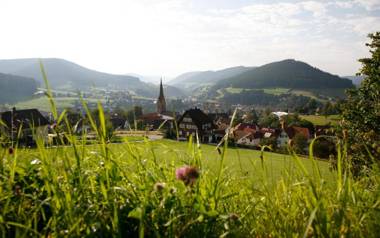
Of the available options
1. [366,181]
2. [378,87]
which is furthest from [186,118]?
[366,181]

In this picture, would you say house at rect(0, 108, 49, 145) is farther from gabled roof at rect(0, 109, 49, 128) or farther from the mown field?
the mown field

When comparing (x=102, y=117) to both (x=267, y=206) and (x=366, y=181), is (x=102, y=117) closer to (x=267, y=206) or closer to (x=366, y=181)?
(x=267, y=206)

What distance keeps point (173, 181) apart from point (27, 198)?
795mm

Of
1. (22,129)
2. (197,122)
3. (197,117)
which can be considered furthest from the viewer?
(197,117)

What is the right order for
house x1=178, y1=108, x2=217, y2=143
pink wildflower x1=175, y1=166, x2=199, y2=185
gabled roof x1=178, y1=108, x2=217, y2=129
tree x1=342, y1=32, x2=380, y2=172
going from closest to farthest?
pink wildflower x1=175, y1=166, x2=199, y2=185 < tree x1=342, y1=32, x2=380, y2=172 < house x1=178, y1=108, x2=217, y2=143 < gabled roof x1=178, y1=108, x2=217, y2=129

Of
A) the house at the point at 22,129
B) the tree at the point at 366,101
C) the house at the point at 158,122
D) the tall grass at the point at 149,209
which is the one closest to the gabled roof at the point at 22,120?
the house at the point at 22,129

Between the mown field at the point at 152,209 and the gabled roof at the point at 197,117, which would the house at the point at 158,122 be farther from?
the gabled roof at the point at 197,117

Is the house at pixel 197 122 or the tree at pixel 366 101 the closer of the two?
the tree at pixel 366 101

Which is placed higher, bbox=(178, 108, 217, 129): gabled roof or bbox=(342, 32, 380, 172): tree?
bbox=(342, 32, 380, 172): tree

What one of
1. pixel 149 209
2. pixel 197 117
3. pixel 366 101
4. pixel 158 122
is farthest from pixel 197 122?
pixel 149 209

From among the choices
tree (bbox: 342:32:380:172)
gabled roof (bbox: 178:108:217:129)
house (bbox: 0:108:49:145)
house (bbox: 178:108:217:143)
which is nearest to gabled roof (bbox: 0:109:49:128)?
house (bbox: 0:108:49:145)

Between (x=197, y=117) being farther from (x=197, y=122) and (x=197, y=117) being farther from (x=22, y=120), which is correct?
(x=22, y=120)

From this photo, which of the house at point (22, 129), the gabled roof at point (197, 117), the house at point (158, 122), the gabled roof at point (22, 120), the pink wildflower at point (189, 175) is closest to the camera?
the pink wildflower at point (189, 175)

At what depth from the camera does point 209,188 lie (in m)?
1.93
